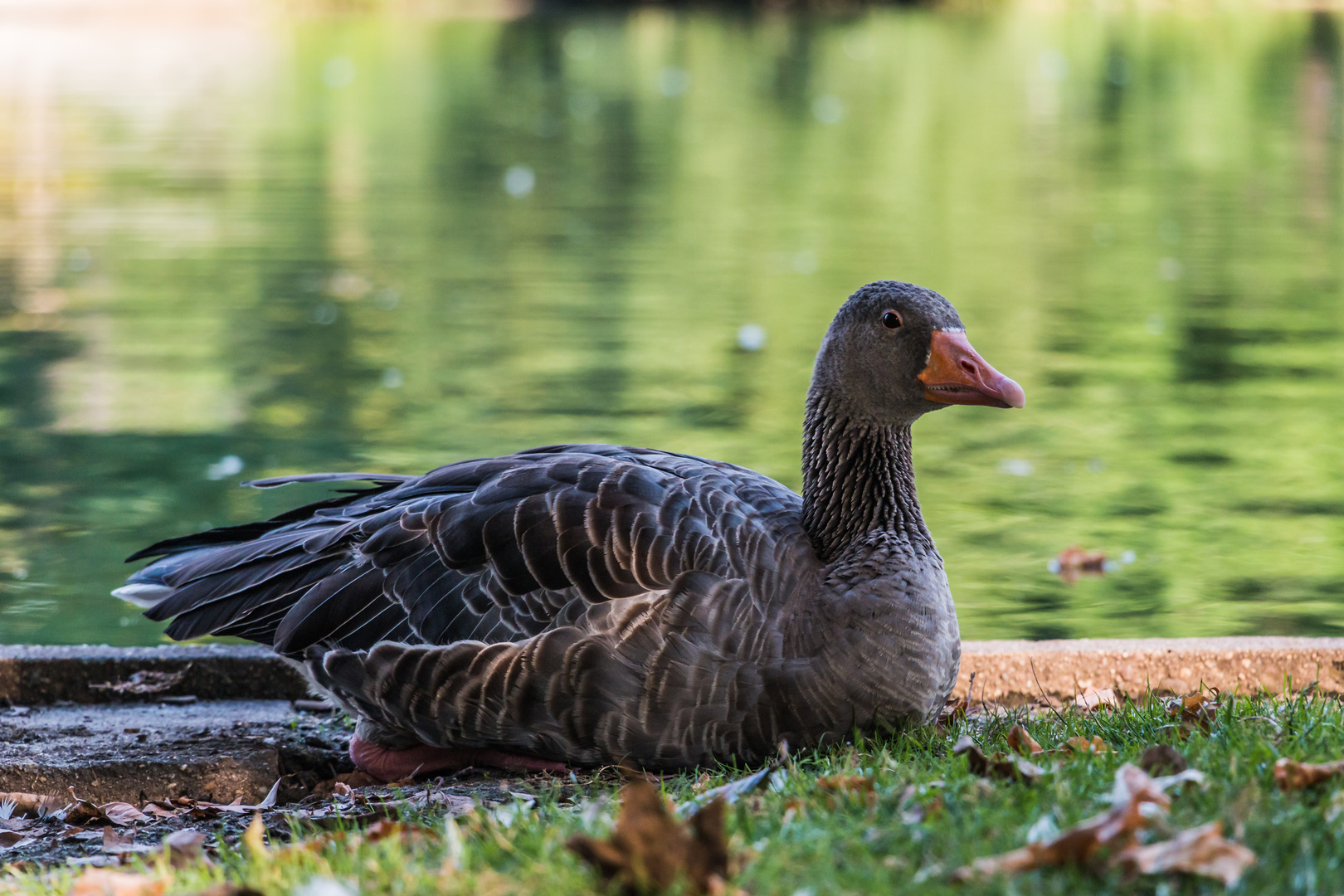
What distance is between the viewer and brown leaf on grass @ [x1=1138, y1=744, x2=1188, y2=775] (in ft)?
12.6

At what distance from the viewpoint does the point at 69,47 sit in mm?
46719

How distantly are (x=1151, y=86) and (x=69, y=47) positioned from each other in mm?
31768

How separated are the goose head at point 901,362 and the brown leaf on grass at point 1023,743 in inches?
41.9

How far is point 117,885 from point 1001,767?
216 cm

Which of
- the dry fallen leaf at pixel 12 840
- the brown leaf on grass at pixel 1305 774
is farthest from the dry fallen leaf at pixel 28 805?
the brown leaf on grass at pixel 1305 774

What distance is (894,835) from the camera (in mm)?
3467

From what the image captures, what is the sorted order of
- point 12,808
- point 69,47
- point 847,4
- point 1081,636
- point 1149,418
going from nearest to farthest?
point 12,808 < point 1081,636 < point 1149,418 < point 69,47 < point 847,4

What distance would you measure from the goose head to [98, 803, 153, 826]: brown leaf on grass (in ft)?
8.37

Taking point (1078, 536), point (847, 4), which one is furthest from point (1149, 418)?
point (847, 4)

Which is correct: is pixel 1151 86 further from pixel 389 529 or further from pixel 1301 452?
pixel 389 529

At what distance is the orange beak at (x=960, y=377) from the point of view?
16.2ft

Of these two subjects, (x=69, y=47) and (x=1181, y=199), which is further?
(x=69, y=47)

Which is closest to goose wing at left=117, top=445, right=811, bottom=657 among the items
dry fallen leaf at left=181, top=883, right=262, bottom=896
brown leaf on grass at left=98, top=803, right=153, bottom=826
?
brown leaf on grass at left=98, top=803, right=153, bottom=826

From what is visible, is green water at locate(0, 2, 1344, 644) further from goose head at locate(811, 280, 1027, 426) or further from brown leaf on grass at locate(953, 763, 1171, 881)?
brown leaf on grass at locate(953, 763, 1171, 881)
